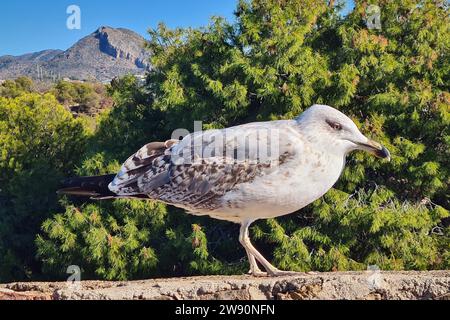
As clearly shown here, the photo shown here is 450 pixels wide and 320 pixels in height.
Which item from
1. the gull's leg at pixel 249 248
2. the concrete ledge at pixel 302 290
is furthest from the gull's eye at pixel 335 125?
the concrete ledge at pixel 302 290

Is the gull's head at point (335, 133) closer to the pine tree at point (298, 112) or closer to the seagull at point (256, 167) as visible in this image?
the seagull at point (256, 167)

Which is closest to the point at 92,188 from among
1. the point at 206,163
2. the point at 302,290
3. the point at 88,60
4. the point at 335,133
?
the point at 206,163

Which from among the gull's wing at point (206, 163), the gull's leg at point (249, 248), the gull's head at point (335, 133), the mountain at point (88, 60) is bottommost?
the gull's leg at point (249, 248)

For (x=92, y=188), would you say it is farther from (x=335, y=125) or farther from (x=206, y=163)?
(x=335, y=125)

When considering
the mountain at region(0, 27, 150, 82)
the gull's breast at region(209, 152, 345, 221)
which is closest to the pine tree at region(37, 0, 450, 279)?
the gull's breast at region(209, 152, 345, 221)

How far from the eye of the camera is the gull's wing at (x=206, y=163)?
11.5 ft

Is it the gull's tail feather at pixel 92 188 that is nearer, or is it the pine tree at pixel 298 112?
the gull's tail feather at pixel 92 188

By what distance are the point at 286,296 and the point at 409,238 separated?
6.60 metres

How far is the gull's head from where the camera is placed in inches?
136

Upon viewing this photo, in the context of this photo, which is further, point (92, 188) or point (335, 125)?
point (92, 188)

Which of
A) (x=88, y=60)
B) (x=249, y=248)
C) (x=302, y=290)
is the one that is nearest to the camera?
(x=302, y=290)

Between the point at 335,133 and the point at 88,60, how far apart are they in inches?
1762

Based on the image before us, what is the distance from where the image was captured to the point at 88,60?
45.9 meters

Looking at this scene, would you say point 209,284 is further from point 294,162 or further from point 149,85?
point 149,85
